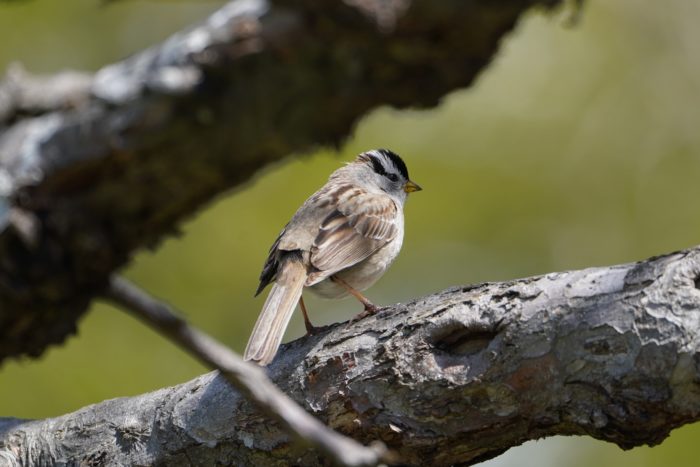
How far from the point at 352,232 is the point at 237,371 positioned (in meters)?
4.11

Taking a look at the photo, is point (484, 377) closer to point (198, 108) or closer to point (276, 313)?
point (276, 313)

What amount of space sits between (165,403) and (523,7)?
2.90 metres

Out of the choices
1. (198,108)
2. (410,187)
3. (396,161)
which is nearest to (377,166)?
(396,161)

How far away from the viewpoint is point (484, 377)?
11.8ft

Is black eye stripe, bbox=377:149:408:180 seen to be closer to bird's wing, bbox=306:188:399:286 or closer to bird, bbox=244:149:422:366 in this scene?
bird, bbox=244:149:422:366

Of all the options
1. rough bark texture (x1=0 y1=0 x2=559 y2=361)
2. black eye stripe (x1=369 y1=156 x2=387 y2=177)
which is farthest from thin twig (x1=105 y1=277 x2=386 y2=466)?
black eye stripe (x1=369 y1=156 x2=387 y2=177)

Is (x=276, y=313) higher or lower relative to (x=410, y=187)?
lower

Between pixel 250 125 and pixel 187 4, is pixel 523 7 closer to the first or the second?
pixel 250 125

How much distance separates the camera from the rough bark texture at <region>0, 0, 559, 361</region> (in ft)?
6.68

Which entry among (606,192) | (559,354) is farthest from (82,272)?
(606,192)

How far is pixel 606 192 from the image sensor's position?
9.38m

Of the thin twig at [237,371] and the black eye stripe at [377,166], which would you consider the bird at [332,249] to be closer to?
the black eye stripe at [377,166]

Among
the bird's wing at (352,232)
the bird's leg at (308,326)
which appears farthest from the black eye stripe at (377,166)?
the bird's leg at (308,326)

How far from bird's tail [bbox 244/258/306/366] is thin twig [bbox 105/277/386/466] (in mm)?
2261
